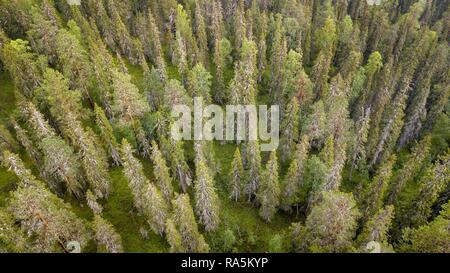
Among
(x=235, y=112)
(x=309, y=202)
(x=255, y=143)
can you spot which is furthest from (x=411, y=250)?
(x=235, y=112)

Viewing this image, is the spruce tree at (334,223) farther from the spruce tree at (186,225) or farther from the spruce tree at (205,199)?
the spruce tree at (205,199)

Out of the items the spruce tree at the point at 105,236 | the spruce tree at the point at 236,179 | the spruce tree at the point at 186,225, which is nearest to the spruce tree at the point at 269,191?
the spruce tree at the point at 236,179

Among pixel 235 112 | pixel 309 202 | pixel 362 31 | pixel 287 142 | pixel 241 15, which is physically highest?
pixel 241 15

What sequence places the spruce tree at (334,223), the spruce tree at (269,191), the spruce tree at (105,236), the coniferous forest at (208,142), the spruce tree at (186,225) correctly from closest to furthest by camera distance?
the spruce tree at (334,223)
the spruce tree at (105,236)
the spruce tree at (186,225)
the coniferous forest at (208,142)
the spruce tree at (269,191)

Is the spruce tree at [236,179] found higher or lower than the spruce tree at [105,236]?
lower

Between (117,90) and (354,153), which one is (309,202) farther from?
(117,90)

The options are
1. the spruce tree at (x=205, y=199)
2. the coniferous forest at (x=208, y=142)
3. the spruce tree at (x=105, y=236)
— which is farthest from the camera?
the spruce tree at (x=205, y=199)

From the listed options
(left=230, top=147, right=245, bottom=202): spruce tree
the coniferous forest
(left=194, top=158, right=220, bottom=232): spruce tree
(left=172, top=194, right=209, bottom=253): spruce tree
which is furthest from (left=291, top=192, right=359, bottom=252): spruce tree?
(left=230, top=147, right=245, bottom=202): spruce tree

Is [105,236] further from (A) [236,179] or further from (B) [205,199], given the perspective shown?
(A) [236,179]
